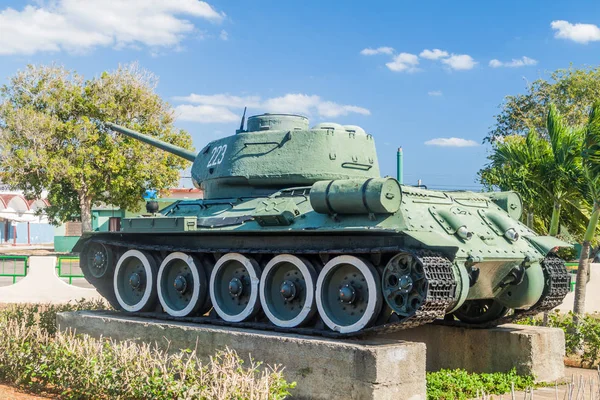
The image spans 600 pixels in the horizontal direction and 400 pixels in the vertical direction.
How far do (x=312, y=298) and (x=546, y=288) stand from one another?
134 inches

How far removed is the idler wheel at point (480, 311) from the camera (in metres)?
11.6

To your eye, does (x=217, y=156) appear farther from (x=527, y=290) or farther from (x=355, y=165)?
(x=527, y=290)

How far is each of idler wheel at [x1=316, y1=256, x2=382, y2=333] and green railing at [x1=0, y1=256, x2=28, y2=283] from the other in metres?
17.0

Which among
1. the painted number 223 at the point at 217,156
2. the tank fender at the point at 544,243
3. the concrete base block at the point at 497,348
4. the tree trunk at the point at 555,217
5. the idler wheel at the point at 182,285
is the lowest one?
the concrete base block at the point at 497,348

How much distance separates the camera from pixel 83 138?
32.9 metres

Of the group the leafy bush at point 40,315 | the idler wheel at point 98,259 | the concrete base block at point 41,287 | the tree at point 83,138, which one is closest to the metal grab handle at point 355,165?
the idler wheel at point 98,259

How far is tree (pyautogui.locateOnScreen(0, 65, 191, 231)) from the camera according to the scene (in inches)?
1276

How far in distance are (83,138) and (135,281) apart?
71.0 ft

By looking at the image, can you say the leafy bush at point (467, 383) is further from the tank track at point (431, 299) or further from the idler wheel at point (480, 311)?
the tank track at point (431, 299)

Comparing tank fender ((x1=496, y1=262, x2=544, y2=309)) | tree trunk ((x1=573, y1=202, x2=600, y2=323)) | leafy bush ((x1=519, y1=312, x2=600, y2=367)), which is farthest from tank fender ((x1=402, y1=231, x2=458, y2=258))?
tree trunk ((x1=573, y1=202, x2=600, y2=323))

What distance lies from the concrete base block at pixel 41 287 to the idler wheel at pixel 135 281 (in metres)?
8.97

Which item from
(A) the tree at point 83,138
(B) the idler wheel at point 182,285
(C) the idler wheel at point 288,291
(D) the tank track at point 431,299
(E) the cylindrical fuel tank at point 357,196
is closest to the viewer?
(D) the tank track at point 431,299

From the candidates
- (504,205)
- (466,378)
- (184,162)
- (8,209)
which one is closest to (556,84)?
(184,162)

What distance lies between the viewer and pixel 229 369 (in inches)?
339
